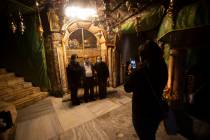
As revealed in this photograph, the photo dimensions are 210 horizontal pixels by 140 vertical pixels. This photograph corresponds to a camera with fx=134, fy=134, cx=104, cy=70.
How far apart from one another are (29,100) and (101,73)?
401cm

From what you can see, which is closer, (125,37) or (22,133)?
(22,133)

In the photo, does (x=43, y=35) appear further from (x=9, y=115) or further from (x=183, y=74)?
(x=183, y=74)

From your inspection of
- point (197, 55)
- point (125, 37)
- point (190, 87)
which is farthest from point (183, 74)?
point (125, 37)

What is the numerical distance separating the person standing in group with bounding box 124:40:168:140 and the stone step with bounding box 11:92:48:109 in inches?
248

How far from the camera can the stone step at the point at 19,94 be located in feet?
21.1

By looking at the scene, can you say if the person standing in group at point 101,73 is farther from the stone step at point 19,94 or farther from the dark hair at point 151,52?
the dark hair at point 151,52

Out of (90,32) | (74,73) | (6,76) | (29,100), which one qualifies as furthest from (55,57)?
(90,32)

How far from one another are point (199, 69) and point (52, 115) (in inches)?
218

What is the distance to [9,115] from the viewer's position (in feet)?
13.5

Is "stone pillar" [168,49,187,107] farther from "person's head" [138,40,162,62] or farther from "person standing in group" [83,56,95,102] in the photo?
"person standing in group" [83,56,95,102]

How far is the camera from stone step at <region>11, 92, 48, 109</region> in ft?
21.2

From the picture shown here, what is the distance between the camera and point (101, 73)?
22.6 ft

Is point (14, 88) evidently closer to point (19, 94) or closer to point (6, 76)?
point (19, 94)

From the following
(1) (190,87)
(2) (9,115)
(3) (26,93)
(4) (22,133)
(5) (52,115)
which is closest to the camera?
(1) (190,87)
